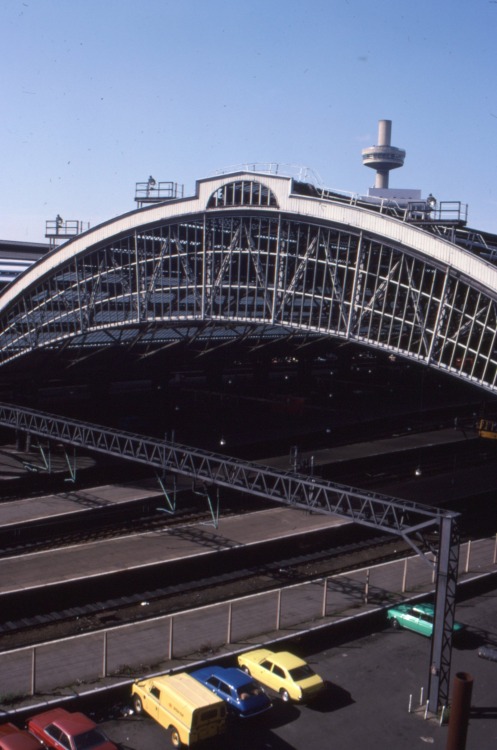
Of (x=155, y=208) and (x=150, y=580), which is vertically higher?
(x=155, y=208)

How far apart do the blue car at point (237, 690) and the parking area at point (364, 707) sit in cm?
39

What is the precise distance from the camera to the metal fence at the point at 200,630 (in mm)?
17203

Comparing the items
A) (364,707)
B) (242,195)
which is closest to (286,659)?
(364,707)

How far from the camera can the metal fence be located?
17203mm

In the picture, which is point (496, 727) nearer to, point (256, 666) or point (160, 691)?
point (256, 666)

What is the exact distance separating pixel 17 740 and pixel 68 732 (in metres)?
0.92

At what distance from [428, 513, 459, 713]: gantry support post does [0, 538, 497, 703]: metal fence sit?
431 cm

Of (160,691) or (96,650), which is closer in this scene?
(160,691)

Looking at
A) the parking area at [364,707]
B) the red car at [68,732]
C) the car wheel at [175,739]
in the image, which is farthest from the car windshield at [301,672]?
the red car at [68,732]

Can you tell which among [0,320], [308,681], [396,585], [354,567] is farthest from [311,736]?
[0,320]

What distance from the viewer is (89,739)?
45.5ft

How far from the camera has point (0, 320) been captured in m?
40.6

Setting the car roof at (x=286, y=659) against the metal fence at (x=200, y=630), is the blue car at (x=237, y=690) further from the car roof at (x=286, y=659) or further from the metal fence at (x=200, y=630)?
the metal fence at (x=200, y=630)

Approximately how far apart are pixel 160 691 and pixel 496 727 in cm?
733
